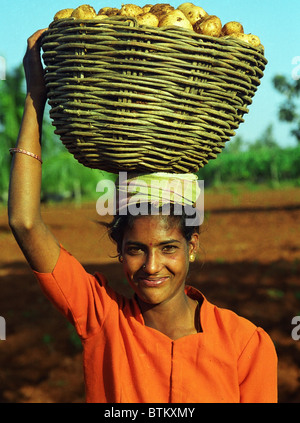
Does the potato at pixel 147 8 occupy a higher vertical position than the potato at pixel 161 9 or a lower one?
higher

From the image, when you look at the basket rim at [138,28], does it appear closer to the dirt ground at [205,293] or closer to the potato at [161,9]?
the potato at [161,9]

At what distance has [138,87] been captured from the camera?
1271 millimetres

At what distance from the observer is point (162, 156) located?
1357mm

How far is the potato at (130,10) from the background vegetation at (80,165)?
0.51 m

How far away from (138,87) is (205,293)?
6.00m

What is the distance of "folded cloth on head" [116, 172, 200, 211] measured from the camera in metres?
1.47

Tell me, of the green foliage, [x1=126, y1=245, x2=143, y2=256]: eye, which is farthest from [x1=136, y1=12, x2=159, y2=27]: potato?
the green foliage

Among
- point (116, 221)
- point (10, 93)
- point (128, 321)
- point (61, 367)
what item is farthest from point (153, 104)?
point (10, 93)

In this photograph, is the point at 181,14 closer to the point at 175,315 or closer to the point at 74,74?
the point at 74,74

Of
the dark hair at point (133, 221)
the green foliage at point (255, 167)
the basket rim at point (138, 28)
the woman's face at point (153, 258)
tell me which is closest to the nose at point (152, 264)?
the woman's face at point (153, 258)

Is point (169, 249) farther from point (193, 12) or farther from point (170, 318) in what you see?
point (193, 12)

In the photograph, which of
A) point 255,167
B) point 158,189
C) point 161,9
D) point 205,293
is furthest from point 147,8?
point 255,167

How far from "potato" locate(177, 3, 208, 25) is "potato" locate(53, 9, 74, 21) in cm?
34

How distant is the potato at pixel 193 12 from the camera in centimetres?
142
